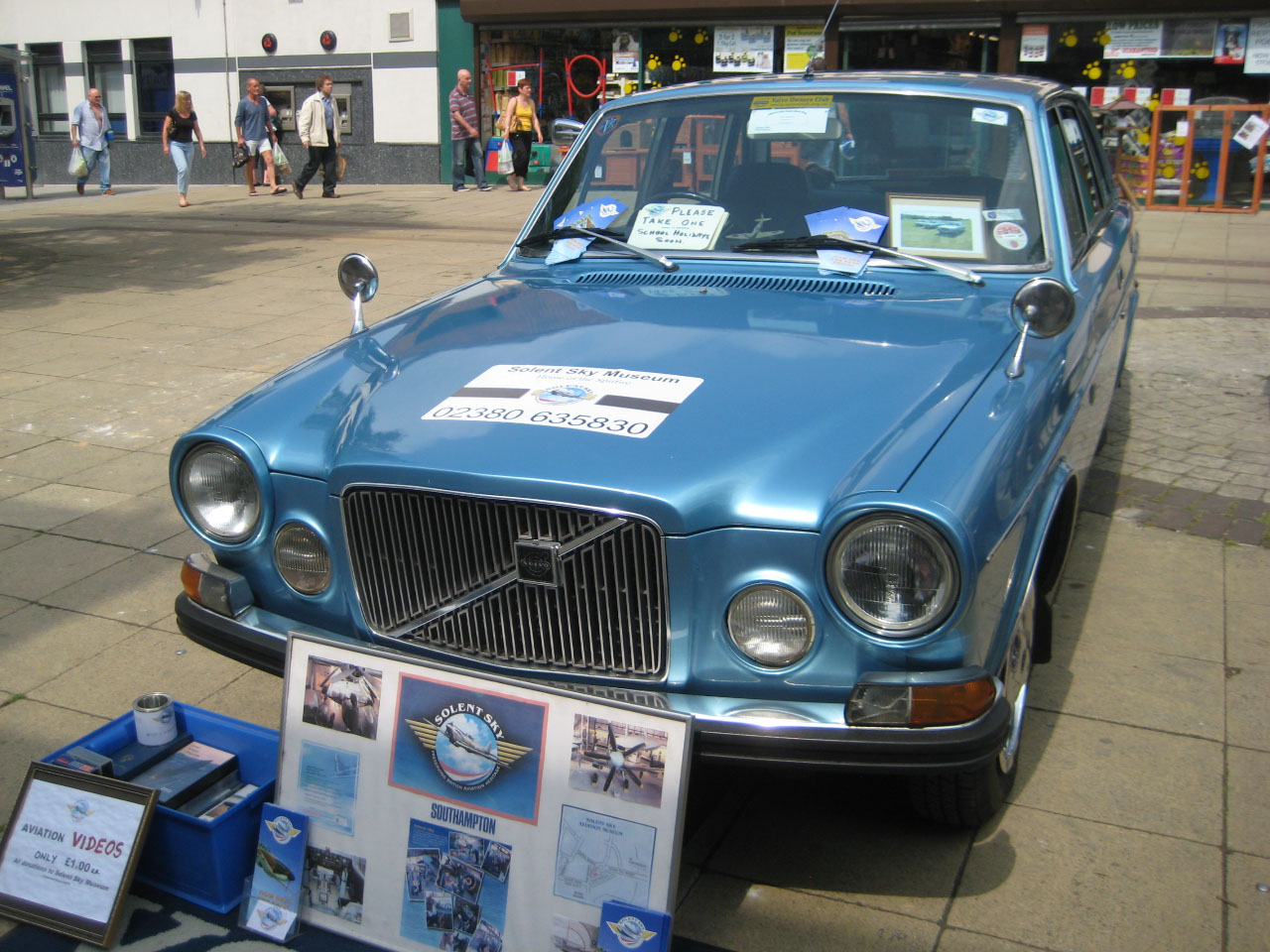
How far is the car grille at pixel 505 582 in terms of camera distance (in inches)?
102

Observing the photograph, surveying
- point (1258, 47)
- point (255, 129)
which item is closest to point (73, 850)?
point (1258, 47)

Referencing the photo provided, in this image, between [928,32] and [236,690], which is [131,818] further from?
[928,32]

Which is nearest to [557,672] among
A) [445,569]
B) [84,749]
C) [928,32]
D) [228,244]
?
[445,569]

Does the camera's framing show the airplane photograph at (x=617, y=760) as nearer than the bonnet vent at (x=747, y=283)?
Yes

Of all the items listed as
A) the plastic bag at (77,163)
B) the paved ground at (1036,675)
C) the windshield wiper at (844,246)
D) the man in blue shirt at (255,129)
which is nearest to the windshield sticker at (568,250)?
the windshield wiper at (844,246)

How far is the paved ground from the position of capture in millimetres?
2863

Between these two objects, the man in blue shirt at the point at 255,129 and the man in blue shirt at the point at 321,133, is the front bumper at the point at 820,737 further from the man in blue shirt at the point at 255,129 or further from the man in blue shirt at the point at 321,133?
the man in blue shirt at the point at 255,129

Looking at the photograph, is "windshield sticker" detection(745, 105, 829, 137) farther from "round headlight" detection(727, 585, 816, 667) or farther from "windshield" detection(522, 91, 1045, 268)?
"round headlight" detection(727, 585, 816, 667)

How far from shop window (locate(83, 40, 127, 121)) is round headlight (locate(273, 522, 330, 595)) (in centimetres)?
2157

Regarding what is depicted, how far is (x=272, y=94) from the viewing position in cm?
2027

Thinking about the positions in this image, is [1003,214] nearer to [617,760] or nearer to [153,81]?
[617,760]

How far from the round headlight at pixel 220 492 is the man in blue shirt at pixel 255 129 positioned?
52.5ft

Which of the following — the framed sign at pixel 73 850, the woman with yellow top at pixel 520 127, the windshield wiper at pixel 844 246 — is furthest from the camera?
the woman with yellow top at pixel 520 127

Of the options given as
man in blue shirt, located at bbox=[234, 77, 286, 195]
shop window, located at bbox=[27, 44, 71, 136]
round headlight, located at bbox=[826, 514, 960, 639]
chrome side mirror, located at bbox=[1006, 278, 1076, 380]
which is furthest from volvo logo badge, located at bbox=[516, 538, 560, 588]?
shop window, located at bbox=[27, 44, 71, 136]
